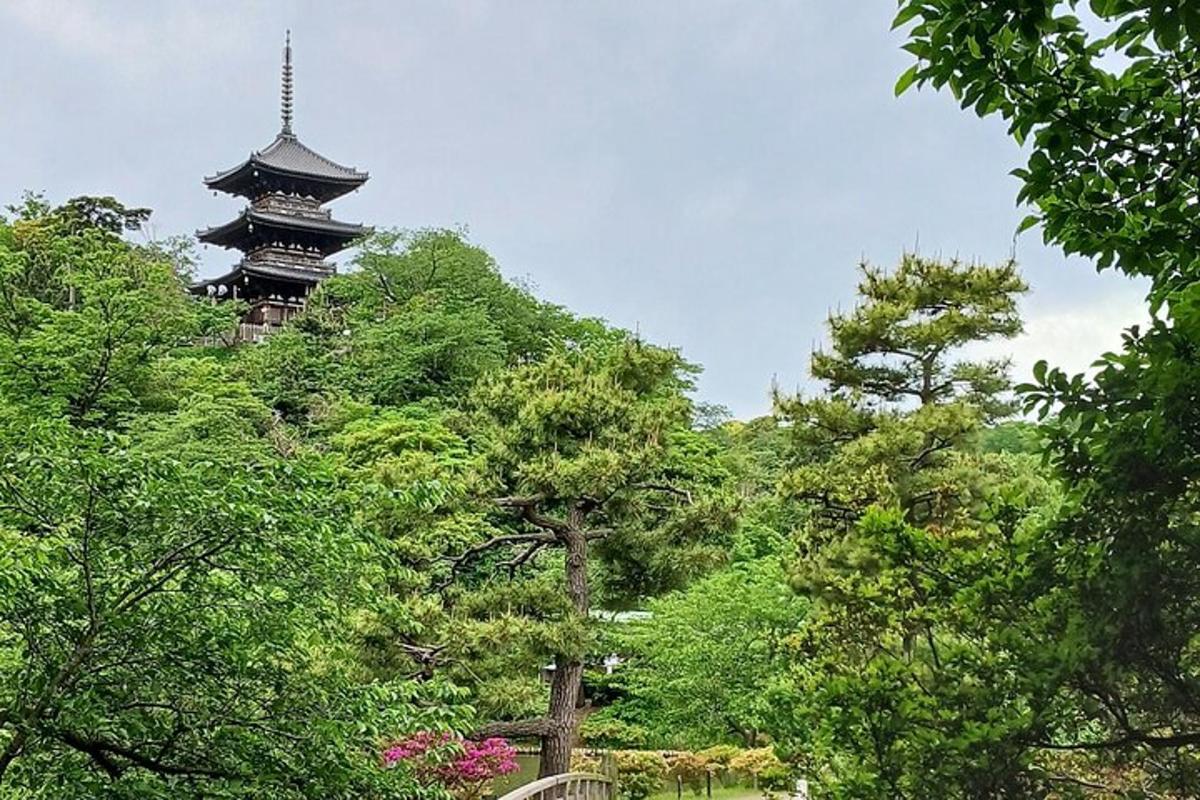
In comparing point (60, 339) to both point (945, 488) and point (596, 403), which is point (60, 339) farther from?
point (945, 488)

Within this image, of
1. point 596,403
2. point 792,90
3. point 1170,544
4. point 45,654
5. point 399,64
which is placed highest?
point 399,64

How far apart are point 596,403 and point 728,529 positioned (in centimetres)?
137

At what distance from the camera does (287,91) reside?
26438 mm

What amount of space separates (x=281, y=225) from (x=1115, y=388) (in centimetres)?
2284

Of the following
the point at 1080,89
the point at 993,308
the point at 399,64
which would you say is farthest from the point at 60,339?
the point at 1080,89

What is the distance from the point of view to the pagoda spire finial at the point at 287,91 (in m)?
25.7

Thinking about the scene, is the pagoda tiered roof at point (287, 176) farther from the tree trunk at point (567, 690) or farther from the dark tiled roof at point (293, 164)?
the tree trunk at point (567, 690)

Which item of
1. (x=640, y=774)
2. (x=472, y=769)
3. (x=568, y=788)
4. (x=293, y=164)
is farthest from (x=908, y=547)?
(x=293, y=164)

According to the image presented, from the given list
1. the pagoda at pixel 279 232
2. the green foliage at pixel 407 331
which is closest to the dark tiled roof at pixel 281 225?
the pagoda at pixel 279 232

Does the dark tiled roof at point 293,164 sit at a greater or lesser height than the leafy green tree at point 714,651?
greater

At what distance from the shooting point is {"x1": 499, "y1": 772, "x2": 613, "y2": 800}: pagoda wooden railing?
4.96 m

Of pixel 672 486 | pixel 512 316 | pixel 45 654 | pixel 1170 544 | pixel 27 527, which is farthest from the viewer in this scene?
pixel 512 316

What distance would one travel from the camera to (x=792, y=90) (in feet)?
23.0

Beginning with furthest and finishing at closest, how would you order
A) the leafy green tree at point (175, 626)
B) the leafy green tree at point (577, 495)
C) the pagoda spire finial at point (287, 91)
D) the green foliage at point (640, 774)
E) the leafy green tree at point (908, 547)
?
the pagoda spire finial at point (287, 91)
the green foliage at point (640, 774)
the leafy green tree at point (577, 495)
the leafy green tree at point (175, 626)
the leafy green tree at point (908, 547)
